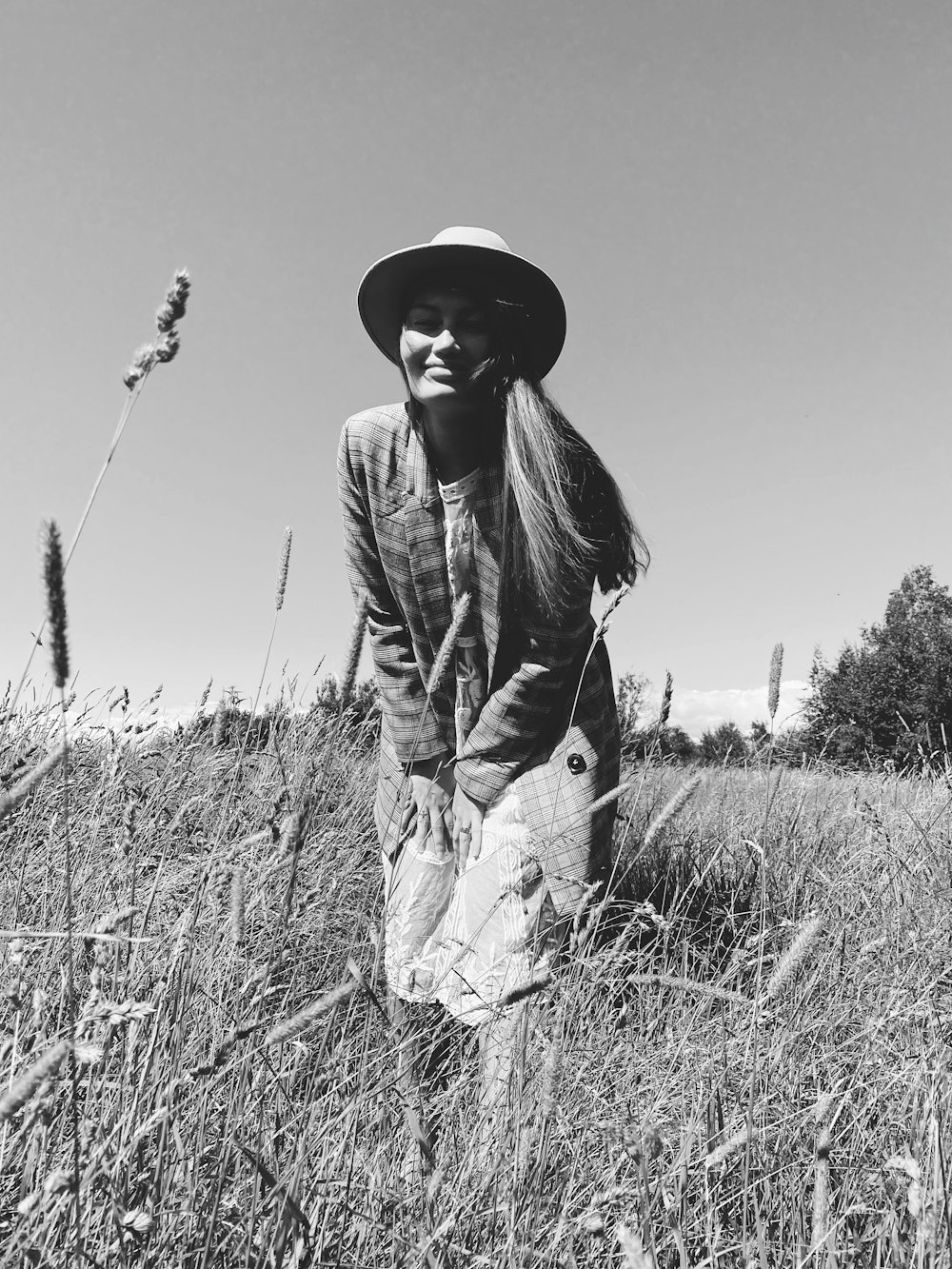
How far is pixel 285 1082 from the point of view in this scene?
134cm

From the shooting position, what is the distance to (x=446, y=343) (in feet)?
7.66

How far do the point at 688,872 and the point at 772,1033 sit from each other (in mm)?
1819

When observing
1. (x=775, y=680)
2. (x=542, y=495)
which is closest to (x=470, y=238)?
(x=542, y=495)

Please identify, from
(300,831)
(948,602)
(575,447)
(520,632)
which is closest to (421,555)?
(520,632)

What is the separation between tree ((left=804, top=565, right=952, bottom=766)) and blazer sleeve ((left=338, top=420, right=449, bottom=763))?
33.3 metres

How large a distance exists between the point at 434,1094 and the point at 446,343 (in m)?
2.01

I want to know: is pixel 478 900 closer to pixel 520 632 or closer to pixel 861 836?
pixel 520 632

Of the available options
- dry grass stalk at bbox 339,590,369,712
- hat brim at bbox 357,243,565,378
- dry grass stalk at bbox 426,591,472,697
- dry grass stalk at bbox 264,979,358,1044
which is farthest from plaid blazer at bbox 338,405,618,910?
dry grass stalk at bbox 264,979,358,1044

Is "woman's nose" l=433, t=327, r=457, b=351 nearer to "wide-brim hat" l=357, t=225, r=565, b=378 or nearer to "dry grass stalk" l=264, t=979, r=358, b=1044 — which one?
"wide-brim hat" l=357, t=225, r=565, b=378

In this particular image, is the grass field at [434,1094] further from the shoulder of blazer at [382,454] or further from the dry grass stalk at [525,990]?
the shoulder of blazer at [382,454]

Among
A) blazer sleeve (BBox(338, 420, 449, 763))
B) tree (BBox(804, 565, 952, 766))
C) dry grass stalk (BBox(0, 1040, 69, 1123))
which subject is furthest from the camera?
tree (BBox(804, 565, 952, 766))

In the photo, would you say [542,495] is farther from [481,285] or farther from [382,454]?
[481,285]

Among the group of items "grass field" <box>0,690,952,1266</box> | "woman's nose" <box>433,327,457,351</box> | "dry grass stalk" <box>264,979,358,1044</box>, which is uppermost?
"woman's nose" <box>433,327,457,351</box>

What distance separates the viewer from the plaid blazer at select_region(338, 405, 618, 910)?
236 centimetres
